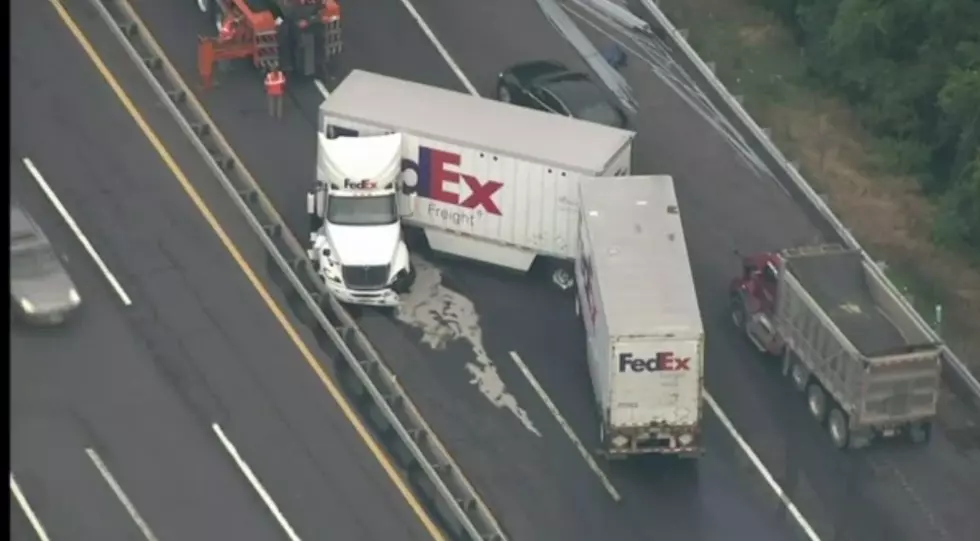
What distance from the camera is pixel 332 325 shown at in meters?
51.9

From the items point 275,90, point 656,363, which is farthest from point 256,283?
point 656,363

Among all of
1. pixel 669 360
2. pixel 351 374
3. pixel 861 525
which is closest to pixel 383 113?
pixel 351 374

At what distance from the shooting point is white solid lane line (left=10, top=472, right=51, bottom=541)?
46.3 m

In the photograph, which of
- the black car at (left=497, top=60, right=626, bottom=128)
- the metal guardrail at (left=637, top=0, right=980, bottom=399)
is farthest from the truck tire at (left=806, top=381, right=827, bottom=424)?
the black car at (left=497, top=60, right=626, bottom=128)

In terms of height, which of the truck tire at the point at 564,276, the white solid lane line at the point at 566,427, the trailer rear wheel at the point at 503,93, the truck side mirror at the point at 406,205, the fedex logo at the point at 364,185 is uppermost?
the trailer rear wheel at the point at 503,93

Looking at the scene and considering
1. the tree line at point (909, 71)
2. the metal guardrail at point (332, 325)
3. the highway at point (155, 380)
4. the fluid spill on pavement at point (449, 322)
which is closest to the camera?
the highway at point (155, 380)

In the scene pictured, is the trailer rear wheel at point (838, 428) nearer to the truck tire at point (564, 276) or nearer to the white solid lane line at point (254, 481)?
the truck tire at point (564, 276)

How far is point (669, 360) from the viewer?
157 feet

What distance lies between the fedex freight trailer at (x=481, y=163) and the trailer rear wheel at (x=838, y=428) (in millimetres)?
7099

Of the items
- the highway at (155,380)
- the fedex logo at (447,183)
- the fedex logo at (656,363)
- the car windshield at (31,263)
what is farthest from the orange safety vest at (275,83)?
the fedex logo at (656,363)

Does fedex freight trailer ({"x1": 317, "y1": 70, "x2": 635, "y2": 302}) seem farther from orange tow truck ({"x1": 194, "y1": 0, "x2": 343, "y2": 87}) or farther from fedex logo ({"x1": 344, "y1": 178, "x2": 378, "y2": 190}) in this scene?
orange tow truck ({"x1": 194, "y1": 0, "x2": 343, "y2": 87})

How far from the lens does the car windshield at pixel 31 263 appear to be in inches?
2012

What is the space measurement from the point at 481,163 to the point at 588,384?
571cm

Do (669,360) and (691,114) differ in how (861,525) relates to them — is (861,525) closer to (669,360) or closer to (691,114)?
(669,360)
